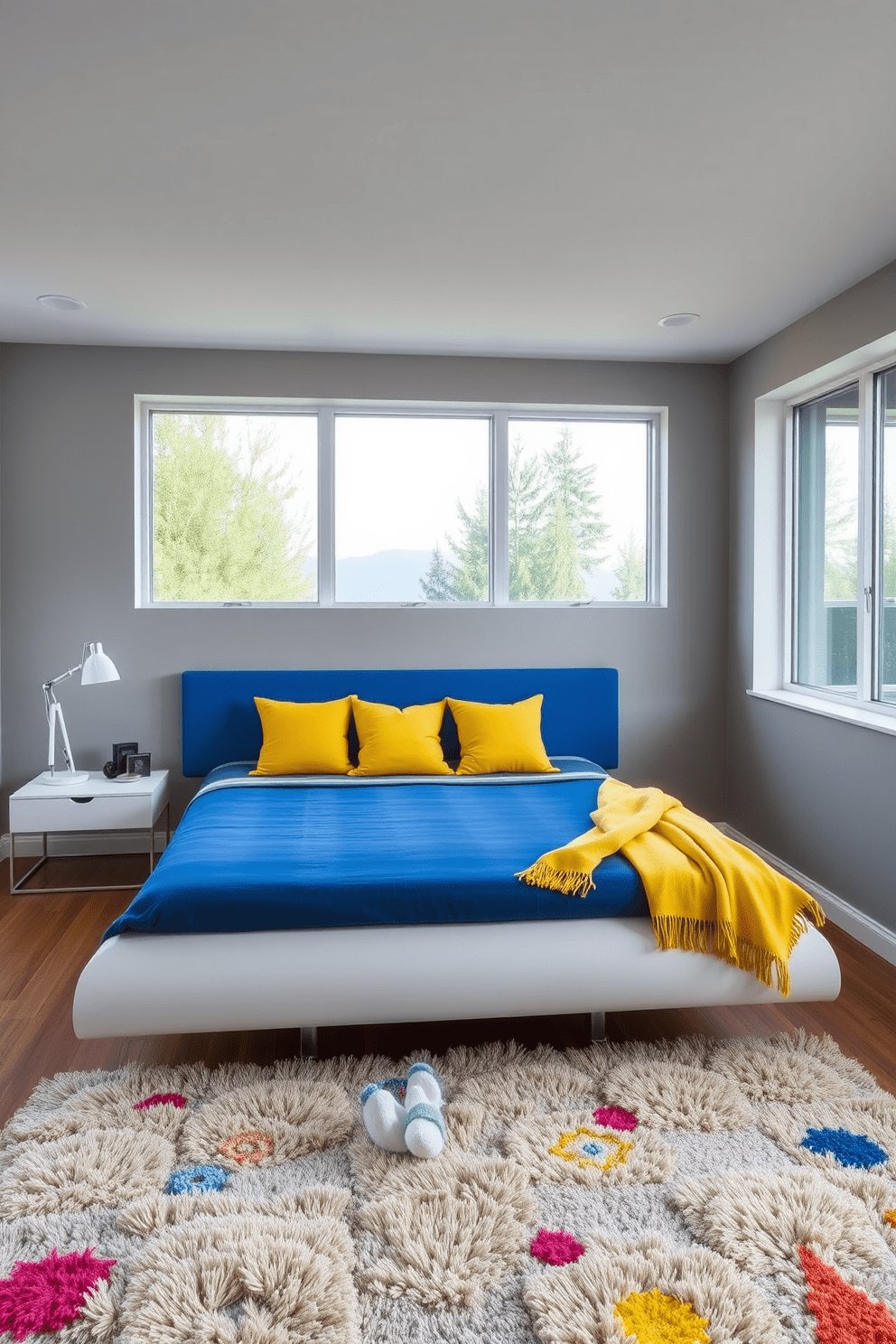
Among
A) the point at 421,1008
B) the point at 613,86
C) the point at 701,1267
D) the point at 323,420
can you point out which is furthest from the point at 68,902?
the point at 613,86

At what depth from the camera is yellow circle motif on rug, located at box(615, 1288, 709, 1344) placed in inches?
57.9

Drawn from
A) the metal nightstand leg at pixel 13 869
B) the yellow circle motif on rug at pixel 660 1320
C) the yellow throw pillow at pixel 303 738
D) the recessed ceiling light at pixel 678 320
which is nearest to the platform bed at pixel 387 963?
the yellow circle motif on rug at pixel 660 1320

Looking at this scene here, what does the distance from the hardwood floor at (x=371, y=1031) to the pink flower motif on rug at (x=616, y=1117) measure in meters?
0.37

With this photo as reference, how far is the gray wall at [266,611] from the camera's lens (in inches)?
162

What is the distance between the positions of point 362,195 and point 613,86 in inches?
32.6

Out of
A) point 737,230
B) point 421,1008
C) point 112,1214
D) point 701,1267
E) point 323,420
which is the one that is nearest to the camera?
point 701,1267

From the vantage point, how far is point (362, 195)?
8.43ft

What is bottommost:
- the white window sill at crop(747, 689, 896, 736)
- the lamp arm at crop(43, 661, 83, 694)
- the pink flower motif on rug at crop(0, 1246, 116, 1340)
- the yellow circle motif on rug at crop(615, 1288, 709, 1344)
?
the yellow circle motif on rug at crop(615, 1288, 709, 1344)

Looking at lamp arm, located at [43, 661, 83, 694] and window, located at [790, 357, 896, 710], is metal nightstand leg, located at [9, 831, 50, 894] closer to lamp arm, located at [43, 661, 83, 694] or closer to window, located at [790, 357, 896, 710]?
lamp arm, located at [43, 661, 83, 694]

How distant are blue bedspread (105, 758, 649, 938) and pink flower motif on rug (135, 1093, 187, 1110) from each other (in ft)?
1.29

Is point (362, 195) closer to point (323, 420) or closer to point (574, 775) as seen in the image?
point (323, 420)

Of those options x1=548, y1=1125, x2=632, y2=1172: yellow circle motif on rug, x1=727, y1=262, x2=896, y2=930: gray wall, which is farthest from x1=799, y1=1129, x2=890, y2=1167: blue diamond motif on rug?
x1=727, y1=262, x2=896, y2=930: gray wall

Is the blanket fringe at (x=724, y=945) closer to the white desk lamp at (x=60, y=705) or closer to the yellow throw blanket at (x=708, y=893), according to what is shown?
the yellow throw blanket at (x=708, y=893)

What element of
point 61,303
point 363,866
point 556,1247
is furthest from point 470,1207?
point 61,303
